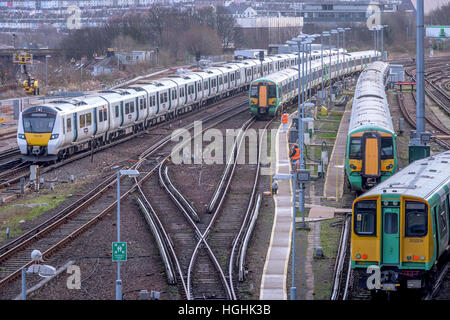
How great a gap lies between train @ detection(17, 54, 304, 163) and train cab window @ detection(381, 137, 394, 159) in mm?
13589

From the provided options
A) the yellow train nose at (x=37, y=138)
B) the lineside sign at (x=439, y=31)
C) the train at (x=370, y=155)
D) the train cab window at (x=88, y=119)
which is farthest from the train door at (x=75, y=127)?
the lineside sign at (x=439, y=31)

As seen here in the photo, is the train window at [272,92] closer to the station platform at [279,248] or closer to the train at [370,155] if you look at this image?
the station platform at [279,248]

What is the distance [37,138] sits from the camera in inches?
1284

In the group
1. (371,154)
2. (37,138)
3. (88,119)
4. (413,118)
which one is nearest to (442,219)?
(371,154)

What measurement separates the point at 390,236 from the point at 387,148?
9672mm

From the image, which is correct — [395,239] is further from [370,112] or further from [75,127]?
[75,127]

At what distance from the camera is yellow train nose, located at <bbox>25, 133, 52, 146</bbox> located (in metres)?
32.6

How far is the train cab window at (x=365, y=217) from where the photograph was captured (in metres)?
16.7

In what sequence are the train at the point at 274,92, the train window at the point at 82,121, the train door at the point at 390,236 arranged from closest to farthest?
the train door at the point at 390,236 → the train window at the point at 82,121 → the train at the point at 274,92

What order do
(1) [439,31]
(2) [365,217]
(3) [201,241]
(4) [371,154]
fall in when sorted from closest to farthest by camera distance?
(2) [365,217]
(3) [201,241]
(4) [371,154]
(1) [439,31]

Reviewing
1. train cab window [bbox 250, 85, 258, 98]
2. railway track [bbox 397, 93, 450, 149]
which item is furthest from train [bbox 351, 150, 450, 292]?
train cab window [bbox 250, 85, 258, 98]

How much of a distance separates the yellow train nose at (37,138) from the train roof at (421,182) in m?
16.4

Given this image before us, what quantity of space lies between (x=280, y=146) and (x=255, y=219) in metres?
14.9

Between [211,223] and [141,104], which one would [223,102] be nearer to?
[141,104]
